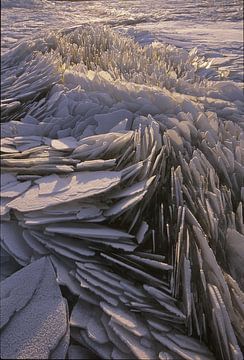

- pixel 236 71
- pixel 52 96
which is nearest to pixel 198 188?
pixel 52 96

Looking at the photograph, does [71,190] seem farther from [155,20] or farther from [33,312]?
[155,20]

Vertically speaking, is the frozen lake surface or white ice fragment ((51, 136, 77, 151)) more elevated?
the frozen lake surface

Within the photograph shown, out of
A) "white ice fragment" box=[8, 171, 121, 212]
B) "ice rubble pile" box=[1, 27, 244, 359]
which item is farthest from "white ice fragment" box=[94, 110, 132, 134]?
"white ice fragment" box=[8, 171, 121, 212]

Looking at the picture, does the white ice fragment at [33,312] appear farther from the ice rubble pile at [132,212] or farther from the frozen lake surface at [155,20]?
the frozen lake surface at [155,20]

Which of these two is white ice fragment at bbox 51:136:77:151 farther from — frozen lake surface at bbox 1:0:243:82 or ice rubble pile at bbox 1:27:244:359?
frozen lake surface at bbox 1:0:243:82

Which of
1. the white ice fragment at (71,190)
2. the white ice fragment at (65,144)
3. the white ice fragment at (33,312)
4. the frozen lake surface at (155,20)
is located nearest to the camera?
the white ice fragment at (33,312)

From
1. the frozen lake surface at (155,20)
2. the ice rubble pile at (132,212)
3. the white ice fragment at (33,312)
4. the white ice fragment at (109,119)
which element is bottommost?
the white ice fragment at (33,312)

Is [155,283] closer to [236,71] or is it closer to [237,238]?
[237,238]

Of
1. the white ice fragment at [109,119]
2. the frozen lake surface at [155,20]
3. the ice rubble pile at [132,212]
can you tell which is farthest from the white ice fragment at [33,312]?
the frozen lake surface at [155,20]

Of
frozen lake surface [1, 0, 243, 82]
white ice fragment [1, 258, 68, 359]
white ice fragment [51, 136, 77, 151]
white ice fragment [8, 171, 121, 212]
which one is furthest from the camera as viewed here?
frozen lake surface [1, 0, 243, 82]

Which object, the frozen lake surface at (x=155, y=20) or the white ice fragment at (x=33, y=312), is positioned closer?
the white ice fragment at (x=33, y=312)
